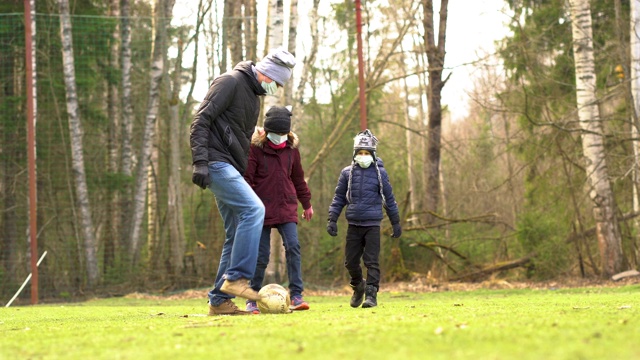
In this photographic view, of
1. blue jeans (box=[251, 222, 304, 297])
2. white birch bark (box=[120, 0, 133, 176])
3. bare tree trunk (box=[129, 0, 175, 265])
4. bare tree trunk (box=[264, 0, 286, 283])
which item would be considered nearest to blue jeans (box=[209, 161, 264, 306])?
blue jeans (box=[251, 222, 304, 297])

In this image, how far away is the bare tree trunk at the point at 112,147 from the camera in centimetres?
1859

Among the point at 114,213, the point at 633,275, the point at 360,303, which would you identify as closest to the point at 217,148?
the point at 360,303

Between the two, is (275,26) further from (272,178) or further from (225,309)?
(225,309)

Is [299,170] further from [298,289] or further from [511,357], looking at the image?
[511,357]

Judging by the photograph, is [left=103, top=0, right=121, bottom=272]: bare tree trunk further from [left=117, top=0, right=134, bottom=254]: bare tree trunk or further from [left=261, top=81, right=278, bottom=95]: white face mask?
[left=261, top=81, right=278, bottom=95]: white face mask

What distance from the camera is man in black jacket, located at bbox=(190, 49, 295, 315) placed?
6.96 metres

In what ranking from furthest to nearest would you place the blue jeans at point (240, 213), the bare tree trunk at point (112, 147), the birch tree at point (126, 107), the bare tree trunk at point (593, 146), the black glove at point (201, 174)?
1. the birch tree at point (126, 107)
2. the bare tree trunk at point (112, 147)
3. the bare tree trunk at point (593, 146)
4. the blue jeans at point (240, 213)
5. the black glove at point (201, 174)

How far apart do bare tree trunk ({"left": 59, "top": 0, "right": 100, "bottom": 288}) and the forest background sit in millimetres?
30

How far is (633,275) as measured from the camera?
48.8 feet

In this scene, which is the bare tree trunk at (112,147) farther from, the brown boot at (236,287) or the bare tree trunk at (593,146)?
the brown boot at (236,287)

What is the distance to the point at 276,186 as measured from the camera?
834cm

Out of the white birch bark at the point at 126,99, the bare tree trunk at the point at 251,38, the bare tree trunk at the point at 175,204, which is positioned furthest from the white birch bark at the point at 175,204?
the bare tree trunk at the point at 251,38

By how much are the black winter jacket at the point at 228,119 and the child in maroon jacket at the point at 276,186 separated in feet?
2.91

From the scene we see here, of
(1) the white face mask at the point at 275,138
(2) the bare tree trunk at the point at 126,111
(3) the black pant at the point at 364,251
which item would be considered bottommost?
(3) the black pant at the point at 364,251
